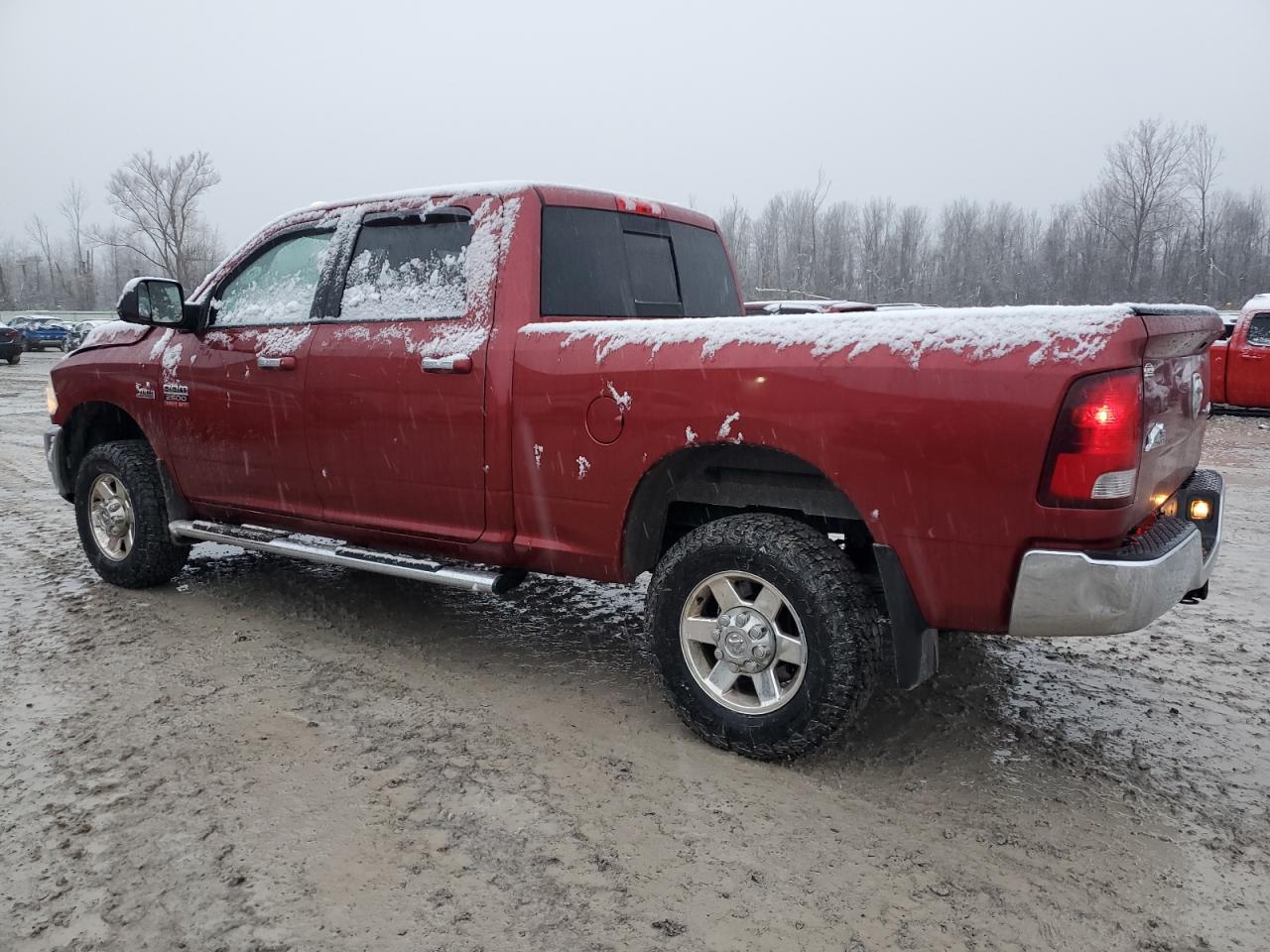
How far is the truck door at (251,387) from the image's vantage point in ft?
14.2

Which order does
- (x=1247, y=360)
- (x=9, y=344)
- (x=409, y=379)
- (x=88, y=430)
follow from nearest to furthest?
(x=409, y=379) → (x=88, y=430) → (x=1247, y=360) → (x=9, y=344)

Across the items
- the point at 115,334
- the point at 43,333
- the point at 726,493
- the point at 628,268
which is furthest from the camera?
the point at 43,333

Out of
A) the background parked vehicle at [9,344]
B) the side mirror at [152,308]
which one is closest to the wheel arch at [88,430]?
the side mirror at [152,308]

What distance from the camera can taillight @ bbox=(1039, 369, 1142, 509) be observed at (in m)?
2.50

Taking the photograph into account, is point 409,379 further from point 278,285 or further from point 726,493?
point 726,493

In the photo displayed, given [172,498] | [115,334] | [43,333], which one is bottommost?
[172,498]

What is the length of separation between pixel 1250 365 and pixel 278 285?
46.8 feet

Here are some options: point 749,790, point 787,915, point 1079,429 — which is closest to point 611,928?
point 787,915

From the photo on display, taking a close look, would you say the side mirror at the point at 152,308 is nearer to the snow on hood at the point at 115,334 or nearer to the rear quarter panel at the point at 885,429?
the snow on hood at the point at 115,334

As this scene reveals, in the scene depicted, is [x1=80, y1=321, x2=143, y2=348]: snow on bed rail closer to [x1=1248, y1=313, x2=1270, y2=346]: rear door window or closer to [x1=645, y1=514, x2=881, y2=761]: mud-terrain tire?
[x1=645, y1=514, x2=881, y2=761]: mud-terrain tire

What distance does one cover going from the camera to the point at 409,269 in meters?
4.09

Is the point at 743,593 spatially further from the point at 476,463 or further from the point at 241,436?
the point at 241,436

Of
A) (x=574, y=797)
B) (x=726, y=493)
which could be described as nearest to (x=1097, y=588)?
(x=726, y=493)

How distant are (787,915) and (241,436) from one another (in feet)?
11.2
